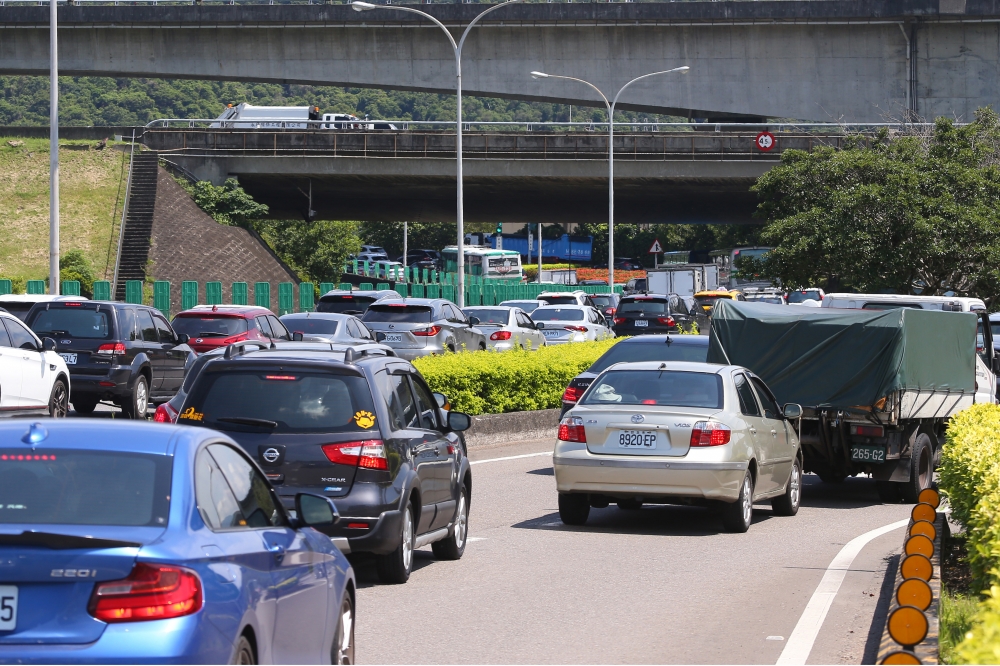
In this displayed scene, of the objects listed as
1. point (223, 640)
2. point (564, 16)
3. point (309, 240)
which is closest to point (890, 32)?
point (564, 16)

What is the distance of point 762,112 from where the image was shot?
5709 cm

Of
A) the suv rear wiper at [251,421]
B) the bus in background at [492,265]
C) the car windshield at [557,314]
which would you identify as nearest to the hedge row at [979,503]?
the suv rear wiper at [251,421]

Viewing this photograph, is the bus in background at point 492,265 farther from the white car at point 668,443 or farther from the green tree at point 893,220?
the white car at point 668,443

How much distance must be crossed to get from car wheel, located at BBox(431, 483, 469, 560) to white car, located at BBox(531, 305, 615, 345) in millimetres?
22515

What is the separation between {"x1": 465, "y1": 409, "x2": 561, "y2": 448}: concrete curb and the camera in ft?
66.0

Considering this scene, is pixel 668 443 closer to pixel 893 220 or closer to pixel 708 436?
pixel 708 436

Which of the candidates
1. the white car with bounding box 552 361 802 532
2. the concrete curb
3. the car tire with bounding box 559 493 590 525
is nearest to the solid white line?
the white car with bounding box 552 361 802 532

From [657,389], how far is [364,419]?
4.51 m

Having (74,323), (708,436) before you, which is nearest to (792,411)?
(708,436)

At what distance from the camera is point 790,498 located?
1417 centimetres

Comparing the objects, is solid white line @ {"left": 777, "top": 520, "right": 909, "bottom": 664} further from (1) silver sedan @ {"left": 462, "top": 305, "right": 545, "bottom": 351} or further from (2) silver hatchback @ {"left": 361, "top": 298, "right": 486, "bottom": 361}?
(1) silver sedan @ {"left": 462, "top": 305, "right": 545, "bottom": 351}

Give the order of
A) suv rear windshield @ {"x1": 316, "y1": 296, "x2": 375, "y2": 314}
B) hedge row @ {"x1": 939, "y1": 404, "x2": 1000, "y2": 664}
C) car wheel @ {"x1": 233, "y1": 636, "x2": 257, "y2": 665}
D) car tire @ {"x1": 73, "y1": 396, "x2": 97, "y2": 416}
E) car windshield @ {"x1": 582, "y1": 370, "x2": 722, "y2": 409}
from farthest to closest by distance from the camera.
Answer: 1. suv rear windshield @ {"x1": 316, "y1": 296, "x2": 375, "y2": 314}
2. car tire @ {"x1": 73, "y1": 396, "x2": 97, "y2": 416}
3. car windshield @ {"x1": 582, "y1": 370, "x2": 722, "y2": 409}
4. car wheel @ {"x1": 233, "y1": 636, "x2": 257, "y2": 665}
5. hedge row @ {"x1": 939, "y1": 404, "x2": 1000, "y2": 664}

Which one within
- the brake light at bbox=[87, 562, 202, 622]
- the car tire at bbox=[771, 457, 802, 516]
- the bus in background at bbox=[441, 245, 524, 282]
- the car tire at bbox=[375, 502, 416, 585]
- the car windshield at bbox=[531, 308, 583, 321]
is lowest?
the car tire at bbox=[771, 457, 802, 516]

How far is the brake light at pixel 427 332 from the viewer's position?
90.1 feet
